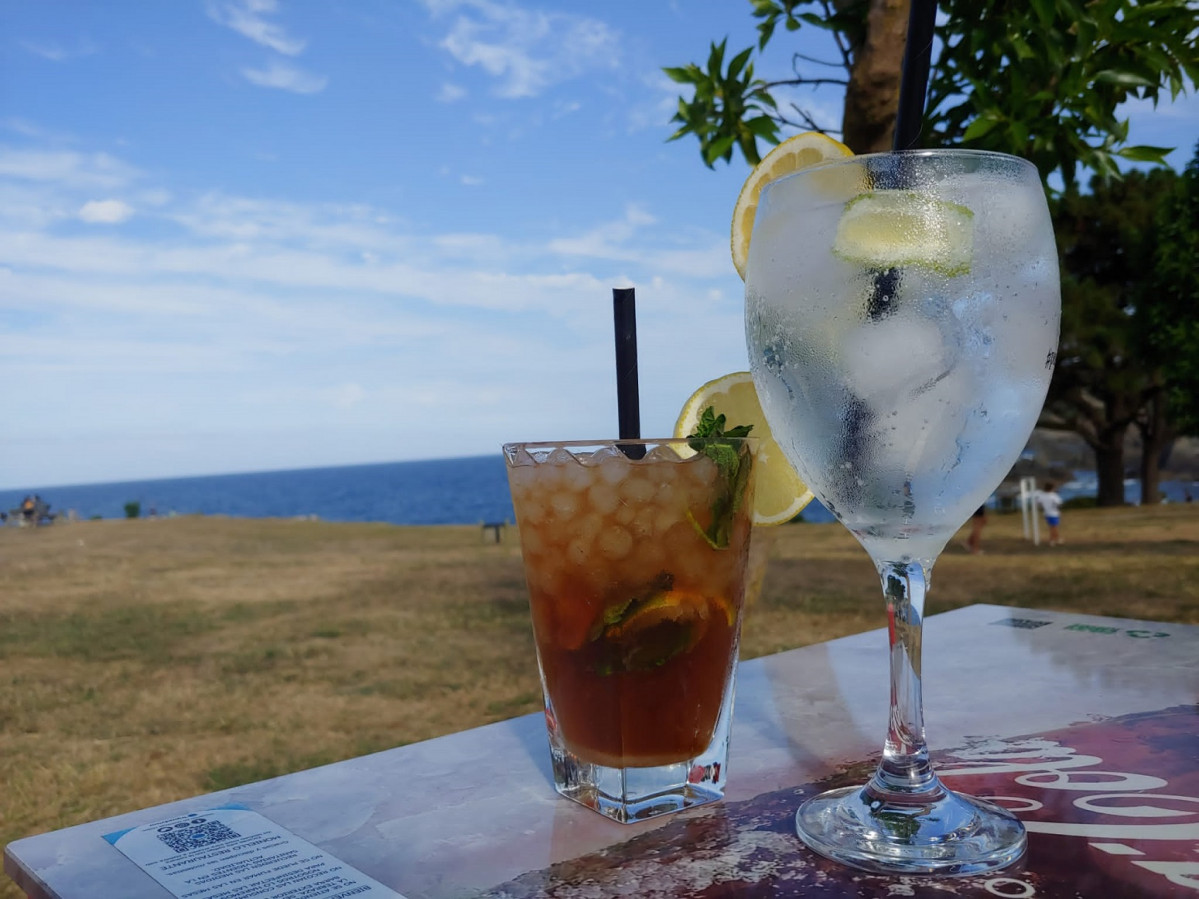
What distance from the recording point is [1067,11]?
2.38m

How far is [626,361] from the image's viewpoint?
1.03 metres

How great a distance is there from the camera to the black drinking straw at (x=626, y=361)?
1015 millimetres

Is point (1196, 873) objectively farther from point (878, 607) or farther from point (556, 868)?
point (878, 607)

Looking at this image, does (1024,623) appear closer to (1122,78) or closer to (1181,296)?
(1122,78)

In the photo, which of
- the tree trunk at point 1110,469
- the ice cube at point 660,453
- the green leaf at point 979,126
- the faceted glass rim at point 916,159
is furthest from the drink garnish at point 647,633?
the tree trunk at point 1110,469

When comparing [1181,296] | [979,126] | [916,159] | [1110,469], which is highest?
[1181,296]

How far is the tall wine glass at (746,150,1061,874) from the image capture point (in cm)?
77

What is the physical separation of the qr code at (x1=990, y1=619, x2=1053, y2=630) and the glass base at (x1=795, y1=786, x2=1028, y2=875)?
0.93m

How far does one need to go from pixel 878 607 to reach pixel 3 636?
24.4 feet

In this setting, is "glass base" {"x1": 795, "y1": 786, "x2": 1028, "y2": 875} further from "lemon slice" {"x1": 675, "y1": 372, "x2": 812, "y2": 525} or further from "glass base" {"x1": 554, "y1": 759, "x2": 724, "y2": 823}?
"lemon slice" {"x1": 675, "y1": 372, "x2": 812, "y2": 525}

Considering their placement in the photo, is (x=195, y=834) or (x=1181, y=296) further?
(x=1181, y=296)

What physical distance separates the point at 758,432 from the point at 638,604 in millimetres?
337

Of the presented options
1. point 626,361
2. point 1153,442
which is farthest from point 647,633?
point 1153,442

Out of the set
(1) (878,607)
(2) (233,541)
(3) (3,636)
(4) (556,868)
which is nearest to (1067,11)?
(4) (556,868)
